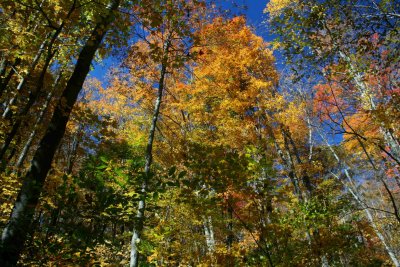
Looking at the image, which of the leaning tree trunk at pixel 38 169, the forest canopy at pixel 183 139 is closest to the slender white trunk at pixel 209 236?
the forest canopy at pixel 183 139

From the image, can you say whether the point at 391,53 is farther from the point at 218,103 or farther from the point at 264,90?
the point at 218,103

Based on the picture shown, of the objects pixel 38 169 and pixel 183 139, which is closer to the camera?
pixel 38 169

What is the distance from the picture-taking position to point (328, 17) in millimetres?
6918

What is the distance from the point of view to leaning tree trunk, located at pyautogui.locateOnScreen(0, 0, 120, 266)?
333 centimetres

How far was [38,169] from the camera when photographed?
3781mm

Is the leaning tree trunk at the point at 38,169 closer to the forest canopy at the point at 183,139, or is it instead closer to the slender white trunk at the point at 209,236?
the forest canopy at the point at 183,139

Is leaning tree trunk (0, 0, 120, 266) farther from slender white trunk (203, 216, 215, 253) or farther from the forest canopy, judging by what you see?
slender white trunk (203, 216, 215, 253)

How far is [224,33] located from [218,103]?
3.14 meters

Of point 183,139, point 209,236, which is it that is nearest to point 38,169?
point 183,139

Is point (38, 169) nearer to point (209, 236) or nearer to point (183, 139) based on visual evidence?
point (183, 139)

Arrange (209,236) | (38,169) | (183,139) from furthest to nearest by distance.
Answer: (209,236)
(183,139)
(38,169)

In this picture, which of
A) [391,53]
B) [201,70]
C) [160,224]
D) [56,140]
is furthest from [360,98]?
[56,140]

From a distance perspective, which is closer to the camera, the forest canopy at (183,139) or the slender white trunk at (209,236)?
the forest canopy at (183,139)

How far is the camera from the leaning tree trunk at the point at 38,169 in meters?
3.33
